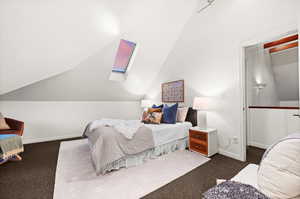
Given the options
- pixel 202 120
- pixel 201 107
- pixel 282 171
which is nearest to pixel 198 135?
pixel 202 120

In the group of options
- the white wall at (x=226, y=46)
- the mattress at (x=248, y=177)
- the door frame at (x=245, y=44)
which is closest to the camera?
the mattress at (x=248, y=177)

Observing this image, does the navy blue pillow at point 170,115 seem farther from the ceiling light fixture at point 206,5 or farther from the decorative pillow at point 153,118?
the ceiling light fixture at point 206,5

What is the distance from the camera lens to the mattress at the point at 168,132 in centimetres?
256

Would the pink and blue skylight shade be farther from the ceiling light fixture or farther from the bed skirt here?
the bed skirt

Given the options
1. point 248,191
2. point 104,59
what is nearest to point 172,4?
point 104,59

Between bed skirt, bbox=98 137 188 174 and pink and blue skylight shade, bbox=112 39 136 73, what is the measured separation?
264 cm

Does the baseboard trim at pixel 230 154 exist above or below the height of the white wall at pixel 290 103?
below

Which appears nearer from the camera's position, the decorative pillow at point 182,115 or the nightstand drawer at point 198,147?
the nightstand drawer at point 198,147

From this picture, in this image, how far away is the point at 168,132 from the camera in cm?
271

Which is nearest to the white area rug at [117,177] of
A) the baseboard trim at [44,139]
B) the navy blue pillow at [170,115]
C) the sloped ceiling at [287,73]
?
the navy blue pillow at [170,115]

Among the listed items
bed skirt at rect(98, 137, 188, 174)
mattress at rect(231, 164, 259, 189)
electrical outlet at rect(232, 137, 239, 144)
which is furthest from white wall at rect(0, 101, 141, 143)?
mattress at rect(231, 164, 259, 189)

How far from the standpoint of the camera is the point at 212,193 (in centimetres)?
66

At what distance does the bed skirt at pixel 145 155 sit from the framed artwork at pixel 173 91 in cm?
119

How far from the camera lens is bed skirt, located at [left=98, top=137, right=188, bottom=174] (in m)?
2.13
